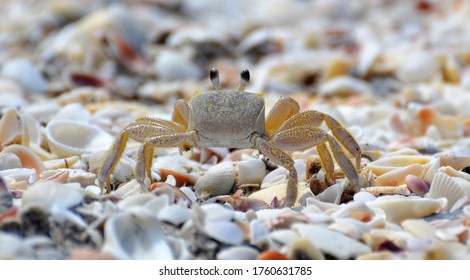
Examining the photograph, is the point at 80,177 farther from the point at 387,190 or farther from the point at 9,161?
the point at 387,190

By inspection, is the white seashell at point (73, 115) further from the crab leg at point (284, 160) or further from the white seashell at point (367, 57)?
the white seashell at point (367, 57)

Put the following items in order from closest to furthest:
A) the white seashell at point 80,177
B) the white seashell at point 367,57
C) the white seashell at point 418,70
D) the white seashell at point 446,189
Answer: the white seashell at point 446,189 → the white seashell at point 80,177 → the white seashell at point 418,70 → the white seashell at point 367,57

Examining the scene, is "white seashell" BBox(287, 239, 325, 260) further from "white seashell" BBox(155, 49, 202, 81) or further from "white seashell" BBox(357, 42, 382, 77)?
"white seashell" BBox(155, 49, 202, 81)

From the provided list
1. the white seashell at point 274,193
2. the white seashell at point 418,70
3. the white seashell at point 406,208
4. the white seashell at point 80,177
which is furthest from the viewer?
the white seashell at point 418,70

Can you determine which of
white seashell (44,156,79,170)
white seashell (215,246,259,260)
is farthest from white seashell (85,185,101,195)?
white seashell (215,246,259,260)

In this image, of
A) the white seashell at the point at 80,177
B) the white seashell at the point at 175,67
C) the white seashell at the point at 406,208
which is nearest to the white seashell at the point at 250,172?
the white seashell at the point at 80,177

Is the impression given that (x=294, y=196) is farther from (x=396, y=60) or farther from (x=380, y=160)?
(x=396, y=60)
